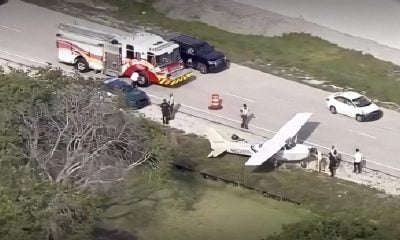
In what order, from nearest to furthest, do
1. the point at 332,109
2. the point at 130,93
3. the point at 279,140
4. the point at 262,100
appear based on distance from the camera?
the point at 279,140
the point at 130,93
the point at 332,109
the point at 262,100

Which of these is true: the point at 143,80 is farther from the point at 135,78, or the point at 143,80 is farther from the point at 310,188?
the point at 310,188

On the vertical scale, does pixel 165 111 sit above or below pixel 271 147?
below

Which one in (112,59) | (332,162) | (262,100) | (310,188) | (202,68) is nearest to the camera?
(310,188)

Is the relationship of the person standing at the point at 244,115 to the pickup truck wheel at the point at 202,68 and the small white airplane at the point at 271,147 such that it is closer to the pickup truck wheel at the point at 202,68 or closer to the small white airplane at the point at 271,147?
the small white airplane at the point at 271,147

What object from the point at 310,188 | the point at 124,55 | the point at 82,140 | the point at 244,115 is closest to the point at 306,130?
the point at 244,115

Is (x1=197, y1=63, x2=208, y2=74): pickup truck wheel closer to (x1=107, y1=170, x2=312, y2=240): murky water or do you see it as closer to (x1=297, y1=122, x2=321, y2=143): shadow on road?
(x1=297, y1=122, x2=321, y2=143): shadow on road

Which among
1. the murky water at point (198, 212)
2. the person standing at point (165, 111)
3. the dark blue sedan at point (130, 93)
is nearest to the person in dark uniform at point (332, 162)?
the murky water at point (198, 212)
